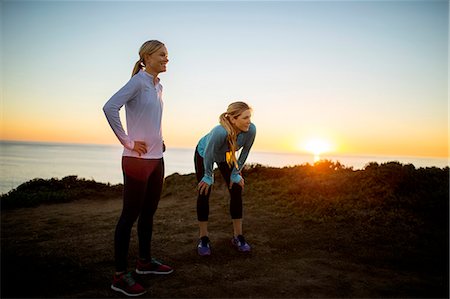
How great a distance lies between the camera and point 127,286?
3.36 meters

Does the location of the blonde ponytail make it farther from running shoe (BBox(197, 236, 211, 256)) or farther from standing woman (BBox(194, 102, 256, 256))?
running shoe (BBox(197, 236, 211, 256))

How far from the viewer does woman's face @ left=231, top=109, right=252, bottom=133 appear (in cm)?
441

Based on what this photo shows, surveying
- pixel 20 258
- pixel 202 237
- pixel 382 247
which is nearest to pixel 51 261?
pixel 20 258

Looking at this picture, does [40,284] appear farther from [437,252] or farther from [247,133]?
[437,252]

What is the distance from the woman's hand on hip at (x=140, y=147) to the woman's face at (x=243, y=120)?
1458mm

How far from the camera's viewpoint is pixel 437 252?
14.8 ft

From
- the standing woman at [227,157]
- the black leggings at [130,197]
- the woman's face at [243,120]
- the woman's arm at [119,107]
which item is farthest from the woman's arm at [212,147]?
the woman's arm at [119,107]

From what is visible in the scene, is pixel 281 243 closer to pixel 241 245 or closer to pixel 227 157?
pixel 241 245

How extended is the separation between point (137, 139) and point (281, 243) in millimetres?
2955

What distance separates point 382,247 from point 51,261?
186 inches

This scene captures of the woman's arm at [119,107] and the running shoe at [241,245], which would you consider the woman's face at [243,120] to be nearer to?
the woman's arm at [119,107]

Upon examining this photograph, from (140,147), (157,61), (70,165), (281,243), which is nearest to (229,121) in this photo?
(157,61)

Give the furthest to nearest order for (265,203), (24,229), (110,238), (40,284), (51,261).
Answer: (265,203) → (24,229) → (110,238) → (51,261) → (40,284)

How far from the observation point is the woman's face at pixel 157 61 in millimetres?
3553
